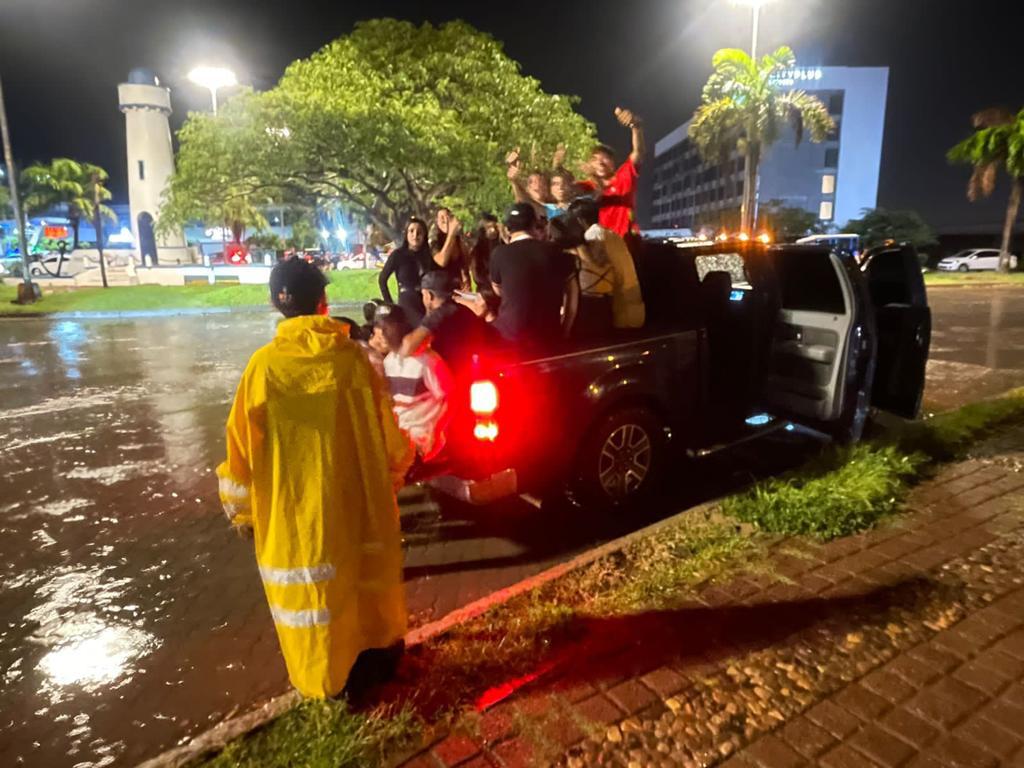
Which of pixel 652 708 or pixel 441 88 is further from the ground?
pixel 441 88

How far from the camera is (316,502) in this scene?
2406mm

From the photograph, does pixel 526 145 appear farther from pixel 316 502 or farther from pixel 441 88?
pixel 316 502

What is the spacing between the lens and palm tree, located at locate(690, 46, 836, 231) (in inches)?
1030

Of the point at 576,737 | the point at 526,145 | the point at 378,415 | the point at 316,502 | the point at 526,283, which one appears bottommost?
the point at 576,737

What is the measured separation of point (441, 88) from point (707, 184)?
3088 inches

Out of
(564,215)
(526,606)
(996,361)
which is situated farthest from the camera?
(996,361)

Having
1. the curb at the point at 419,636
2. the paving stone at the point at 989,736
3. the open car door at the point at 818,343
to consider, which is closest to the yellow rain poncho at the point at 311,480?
the curb at the point at 419,636

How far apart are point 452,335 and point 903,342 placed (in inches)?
154

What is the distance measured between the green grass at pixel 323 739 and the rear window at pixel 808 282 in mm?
4581

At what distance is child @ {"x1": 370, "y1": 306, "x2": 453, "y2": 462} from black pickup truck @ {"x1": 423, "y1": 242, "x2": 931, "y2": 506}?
12 cm

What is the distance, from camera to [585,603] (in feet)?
11.1

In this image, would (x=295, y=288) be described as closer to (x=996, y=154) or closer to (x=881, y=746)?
(x=881, y=746)

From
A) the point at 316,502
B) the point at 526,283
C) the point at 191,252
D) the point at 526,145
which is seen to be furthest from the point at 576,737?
the point at 191,252

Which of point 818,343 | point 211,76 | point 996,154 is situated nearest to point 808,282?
point 818,343
